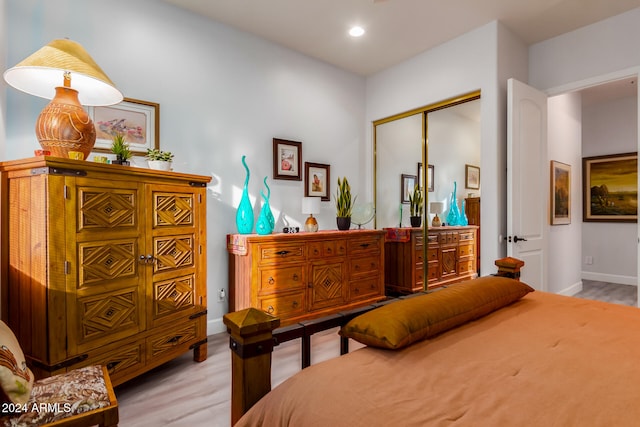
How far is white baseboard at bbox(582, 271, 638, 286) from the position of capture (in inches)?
196

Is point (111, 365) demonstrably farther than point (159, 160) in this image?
No

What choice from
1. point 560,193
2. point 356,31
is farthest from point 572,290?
point 356,31

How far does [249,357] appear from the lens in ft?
3.09

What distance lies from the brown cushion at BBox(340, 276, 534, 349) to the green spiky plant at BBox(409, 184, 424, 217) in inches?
88.9

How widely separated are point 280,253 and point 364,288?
109 centimetres

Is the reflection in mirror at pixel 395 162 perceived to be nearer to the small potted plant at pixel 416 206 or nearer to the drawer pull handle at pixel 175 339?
the small potted plant at pixel 416 206

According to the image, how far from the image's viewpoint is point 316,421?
0.80m

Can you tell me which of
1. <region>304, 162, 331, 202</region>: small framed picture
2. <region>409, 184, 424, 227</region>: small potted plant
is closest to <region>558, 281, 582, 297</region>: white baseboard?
<region>409, 184, 424, 227</region>: small potted plant

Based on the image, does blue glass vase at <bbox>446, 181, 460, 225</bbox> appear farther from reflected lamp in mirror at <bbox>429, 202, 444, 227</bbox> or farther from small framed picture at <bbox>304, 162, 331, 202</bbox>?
small framed picture at <bbox>304, 162, 331, 202</bbox>

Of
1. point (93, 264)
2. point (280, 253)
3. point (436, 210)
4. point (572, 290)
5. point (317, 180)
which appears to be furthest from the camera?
point (572, 290)

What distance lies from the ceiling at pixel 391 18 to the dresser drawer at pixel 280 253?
202cm

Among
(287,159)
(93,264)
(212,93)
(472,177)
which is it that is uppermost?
(212,93)

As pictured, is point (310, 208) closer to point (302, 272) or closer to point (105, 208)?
point (302, 272)

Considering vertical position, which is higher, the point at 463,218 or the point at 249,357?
the point at 463,218
